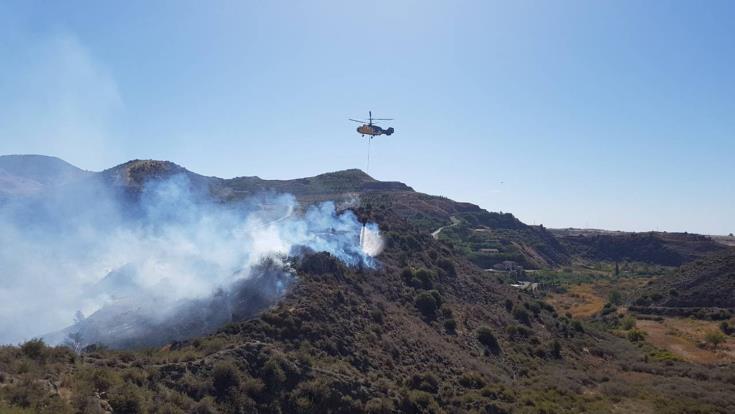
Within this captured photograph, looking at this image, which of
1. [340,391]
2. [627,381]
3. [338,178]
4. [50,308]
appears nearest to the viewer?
[340,391]

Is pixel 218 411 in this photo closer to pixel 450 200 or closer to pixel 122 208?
pixel 122 208

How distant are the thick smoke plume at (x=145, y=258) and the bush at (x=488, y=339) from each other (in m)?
10.7

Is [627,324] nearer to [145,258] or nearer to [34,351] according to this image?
[145,258]

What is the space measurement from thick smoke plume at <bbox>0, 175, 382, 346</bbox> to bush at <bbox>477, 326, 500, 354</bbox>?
10.7 metres

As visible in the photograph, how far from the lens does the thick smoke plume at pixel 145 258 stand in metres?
29.4

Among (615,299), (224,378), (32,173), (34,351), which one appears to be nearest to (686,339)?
(615,299)

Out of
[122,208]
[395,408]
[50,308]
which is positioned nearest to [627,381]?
[395,408]

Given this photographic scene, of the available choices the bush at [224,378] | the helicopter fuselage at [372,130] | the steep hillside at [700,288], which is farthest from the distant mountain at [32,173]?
the steep hillside at [700,288]

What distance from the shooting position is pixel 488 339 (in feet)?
113

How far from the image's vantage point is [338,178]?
131 m

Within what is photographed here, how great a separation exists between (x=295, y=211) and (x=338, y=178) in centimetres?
6846

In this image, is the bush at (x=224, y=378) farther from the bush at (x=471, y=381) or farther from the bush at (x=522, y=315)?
the bush at (x=522, y=315)

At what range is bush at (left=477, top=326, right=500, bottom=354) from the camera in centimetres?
3382

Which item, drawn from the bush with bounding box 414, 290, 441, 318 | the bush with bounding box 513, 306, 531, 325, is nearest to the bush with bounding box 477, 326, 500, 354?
the bush with bounding box 414, 290, 441, 318
